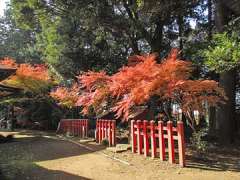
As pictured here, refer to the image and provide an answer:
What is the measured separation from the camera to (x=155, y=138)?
9406 millimetres

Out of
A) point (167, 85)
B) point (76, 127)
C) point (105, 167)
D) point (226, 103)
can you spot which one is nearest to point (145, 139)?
point (167, 85)

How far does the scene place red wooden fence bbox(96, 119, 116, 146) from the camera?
12484mm

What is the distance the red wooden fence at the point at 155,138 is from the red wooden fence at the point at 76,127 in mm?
6554

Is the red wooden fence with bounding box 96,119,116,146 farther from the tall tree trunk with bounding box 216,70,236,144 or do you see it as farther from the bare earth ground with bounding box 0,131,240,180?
the tall tree trunk with bounding box 216,70,236,144

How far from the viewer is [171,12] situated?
1562 centimetres

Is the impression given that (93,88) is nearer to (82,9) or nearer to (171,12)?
(82,9)

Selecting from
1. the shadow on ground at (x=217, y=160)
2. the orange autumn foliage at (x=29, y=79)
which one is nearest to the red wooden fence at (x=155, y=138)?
the shadow on ground at (x=217, y=160)

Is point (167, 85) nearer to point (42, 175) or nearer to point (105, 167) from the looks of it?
point (105, 167)

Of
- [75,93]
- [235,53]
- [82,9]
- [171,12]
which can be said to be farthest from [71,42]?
[235,53]

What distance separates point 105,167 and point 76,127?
9.77 meters

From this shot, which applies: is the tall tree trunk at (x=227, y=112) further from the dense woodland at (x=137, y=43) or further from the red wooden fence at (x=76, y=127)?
the red wooden fence at (x=76, y=127)

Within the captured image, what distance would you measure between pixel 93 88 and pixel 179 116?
7065mm

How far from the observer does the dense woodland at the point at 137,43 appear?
1056 centimetres

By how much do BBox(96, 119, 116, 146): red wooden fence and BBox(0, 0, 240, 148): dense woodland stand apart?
867 millimetres
